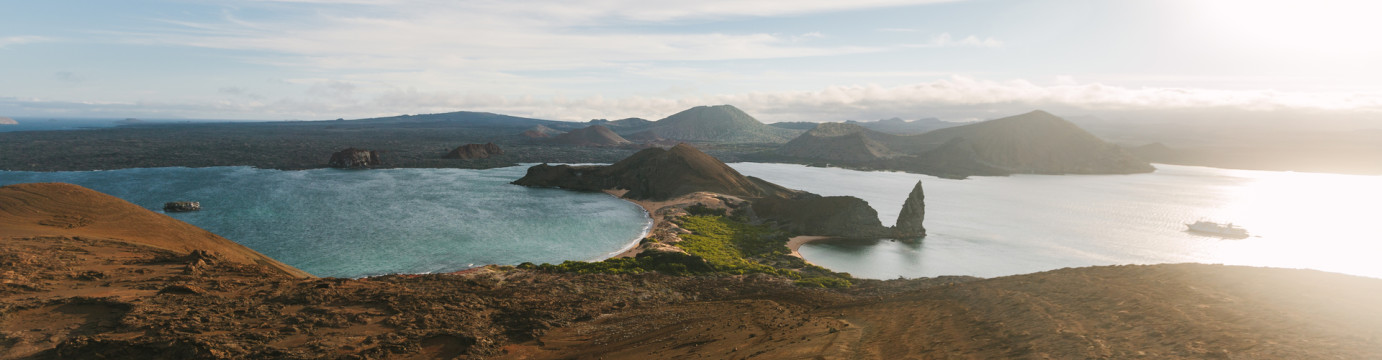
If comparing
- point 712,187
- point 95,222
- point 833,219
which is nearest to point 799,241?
point 833,219

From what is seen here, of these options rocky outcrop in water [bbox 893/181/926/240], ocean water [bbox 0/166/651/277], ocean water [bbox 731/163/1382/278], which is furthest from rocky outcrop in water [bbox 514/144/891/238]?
ocean water [bbox 0/166/651/277]

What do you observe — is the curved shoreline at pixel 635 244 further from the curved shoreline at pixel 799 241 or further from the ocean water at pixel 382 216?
the curved shoreline at pixel 799 241

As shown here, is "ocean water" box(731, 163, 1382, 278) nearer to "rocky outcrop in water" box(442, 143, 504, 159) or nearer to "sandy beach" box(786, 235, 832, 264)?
"sandy beach" box(786, 235, 832, 264)

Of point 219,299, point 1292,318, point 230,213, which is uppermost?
point 1292,318

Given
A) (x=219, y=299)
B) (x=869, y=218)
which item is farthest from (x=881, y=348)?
(x=869, y=218)

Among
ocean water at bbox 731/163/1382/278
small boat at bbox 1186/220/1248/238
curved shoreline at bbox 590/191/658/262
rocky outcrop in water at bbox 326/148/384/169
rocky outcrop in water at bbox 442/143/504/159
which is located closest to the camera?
curved shoreline at bbox 590/191/658/262

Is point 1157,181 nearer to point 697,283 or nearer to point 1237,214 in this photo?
point 1237,214

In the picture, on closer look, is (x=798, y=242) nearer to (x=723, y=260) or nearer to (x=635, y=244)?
(x=723, y=260)
